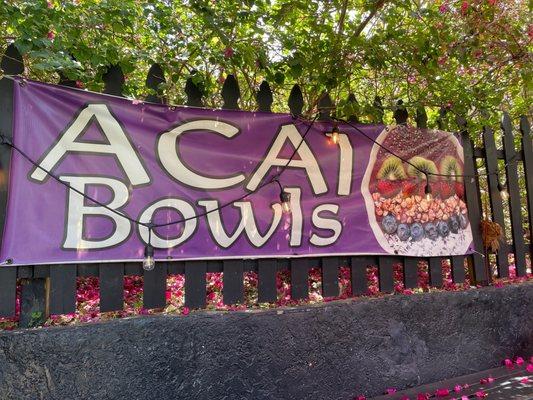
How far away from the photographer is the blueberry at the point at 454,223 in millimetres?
4023

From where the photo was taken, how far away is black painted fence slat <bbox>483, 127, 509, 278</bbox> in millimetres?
4320

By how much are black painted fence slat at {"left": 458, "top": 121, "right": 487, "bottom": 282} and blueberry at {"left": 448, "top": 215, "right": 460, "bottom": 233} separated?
0.18 m

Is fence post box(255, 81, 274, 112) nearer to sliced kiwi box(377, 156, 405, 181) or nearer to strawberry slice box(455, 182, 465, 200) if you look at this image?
sliced kiwi box(377, 156, 405, 181)

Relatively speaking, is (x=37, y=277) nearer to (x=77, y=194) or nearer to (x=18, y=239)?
(x=18, y=239)

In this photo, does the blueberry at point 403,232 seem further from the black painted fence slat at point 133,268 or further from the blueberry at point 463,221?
the black painted fence slat at point 133,268

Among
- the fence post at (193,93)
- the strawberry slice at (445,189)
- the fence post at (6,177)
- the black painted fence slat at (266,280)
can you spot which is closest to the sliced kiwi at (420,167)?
the strawberry slice at (445,189)

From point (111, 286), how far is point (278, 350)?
48.6 inches

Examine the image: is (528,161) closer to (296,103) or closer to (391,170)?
(391,170)

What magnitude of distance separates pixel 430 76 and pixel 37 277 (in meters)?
3.64

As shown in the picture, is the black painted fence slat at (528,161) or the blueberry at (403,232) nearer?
the blueberry at (403,232)

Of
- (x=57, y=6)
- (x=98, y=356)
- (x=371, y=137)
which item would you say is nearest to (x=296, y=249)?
(x=371, y=137)

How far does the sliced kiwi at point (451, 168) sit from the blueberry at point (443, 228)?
0.45 metres

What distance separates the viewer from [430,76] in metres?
4.06

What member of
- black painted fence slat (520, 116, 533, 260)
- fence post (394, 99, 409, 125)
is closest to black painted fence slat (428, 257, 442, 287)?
fence post (394, 99, 409, 125)
